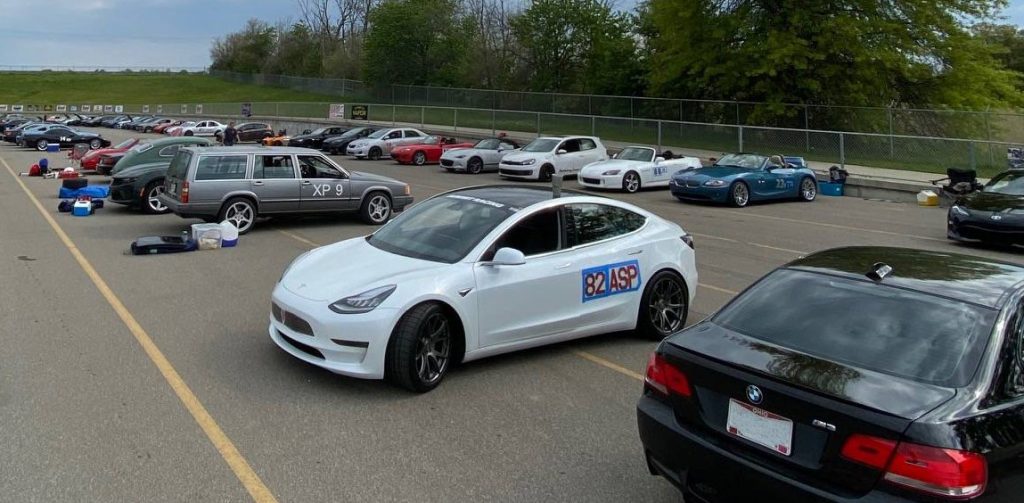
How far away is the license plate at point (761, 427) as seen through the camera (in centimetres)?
312

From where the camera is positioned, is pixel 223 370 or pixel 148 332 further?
pixel 148 332

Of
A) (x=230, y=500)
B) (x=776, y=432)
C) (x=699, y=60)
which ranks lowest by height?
(x=230, y=500)

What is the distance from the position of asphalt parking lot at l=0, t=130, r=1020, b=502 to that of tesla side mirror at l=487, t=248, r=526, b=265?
3.08 feet

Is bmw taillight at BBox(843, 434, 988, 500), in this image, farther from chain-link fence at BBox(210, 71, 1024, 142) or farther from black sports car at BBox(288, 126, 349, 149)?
black sports car at BBox(288, 126, 349, 149)

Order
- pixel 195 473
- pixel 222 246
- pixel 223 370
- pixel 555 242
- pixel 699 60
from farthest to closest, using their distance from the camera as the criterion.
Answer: pixel 699 60 → pixel 222 246 → pixel 555 242 → pixel 223 370 → pixel 195 473

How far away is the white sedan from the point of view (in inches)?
876

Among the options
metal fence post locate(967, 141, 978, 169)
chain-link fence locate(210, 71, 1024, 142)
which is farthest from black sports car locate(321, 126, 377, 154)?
metal fence post locate(967, 141, 978, 169)

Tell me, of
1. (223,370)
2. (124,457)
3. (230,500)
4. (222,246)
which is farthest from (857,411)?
(222,246)

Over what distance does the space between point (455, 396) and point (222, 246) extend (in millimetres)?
7956

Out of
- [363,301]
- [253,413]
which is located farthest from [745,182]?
[253,413]

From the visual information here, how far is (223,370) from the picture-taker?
5906 mm

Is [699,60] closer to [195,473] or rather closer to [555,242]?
[555,242]

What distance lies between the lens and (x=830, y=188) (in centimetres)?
2355

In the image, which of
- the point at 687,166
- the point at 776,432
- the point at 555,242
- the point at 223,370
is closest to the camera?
the point at 776,432
